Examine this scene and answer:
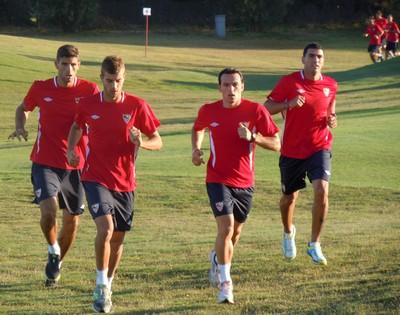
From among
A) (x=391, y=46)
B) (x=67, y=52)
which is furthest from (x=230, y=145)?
(x=391, y=46)

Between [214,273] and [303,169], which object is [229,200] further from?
[303,169]

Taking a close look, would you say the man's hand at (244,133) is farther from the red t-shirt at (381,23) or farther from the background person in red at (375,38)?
the red t-shirt at (381,23)

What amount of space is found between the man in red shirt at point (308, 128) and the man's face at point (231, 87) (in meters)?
1.59

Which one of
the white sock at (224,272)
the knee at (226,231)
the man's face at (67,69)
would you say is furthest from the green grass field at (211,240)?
the man's face at (67,69)

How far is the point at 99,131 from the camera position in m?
8.86

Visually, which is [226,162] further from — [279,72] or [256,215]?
[279,72]

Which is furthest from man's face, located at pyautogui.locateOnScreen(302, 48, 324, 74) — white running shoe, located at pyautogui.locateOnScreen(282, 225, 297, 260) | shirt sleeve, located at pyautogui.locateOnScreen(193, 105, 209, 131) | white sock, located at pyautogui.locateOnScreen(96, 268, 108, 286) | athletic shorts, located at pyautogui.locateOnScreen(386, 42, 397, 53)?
athletic shorts, located at pyautogui.locateOnScreen(386, 42, 397, 53)

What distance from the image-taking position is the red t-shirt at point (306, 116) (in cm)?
1086

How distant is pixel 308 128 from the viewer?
10859mm

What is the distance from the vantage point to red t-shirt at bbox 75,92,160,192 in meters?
8.86

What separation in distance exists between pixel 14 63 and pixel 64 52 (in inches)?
1311

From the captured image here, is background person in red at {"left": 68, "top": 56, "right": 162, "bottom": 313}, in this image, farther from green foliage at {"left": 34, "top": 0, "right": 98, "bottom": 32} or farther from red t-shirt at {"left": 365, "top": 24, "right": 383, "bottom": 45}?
green foliage at {"left": 34, "top": 0, "right": 98, "bottom": 32}

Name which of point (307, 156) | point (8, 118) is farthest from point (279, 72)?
point (307, 156)

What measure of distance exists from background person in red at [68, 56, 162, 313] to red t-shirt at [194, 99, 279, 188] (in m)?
0.50
